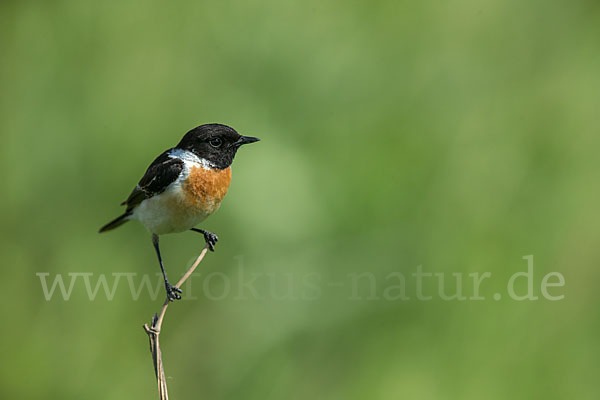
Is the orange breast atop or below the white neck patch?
below

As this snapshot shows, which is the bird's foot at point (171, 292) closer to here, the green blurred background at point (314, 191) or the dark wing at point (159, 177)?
the dark wing at point (159, 177)

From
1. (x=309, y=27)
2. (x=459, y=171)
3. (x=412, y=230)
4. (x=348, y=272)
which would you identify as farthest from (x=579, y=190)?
(x=309, y=27)

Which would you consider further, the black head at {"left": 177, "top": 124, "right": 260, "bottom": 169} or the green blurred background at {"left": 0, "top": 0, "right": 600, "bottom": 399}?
the green blurred background at {"left": 0, "top": 0, "right": 600, "bottom": 399}

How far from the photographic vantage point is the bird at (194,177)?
2.51 meters

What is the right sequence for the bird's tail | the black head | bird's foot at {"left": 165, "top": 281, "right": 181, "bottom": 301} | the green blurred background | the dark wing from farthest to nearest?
the green blurred background, the bird's tail, the dark wing, the black head, bird's foot at {"left": 165, "top": 281, "right": 181, "bottom": 301}

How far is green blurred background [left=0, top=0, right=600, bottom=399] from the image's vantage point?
3590 millimetres

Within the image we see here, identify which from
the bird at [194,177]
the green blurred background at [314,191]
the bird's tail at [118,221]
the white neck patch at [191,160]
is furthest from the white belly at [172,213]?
the green blurred background at [314,191]

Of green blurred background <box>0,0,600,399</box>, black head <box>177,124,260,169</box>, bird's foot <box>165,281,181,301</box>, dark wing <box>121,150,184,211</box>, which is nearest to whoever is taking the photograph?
bird's foot <box>165,281,181,301</box>

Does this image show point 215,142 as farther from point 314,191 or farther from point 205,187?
point 314,191

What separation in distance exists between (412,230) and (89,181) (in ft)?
6.25

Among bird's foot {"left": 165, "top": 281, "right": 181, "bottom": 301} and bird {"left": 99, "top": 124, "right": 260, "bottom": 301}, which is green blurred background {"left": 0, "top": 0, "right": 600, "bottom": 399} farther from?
bird {"left": 99, "top": 124, "right": 260, "bottom": 301}

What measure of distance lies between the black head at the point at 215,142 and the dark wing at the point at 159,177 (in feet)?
0.32

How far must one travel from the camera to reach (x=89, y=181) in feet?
12.6

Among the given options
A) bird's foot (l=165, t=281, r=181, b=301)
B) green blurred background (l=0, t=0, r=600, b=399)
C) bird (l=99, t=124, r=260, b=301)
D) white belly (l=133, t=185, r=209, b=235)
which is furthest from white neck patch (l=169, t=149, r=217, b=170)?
green blurred background (l=0, t=0, r=600, b=399)
